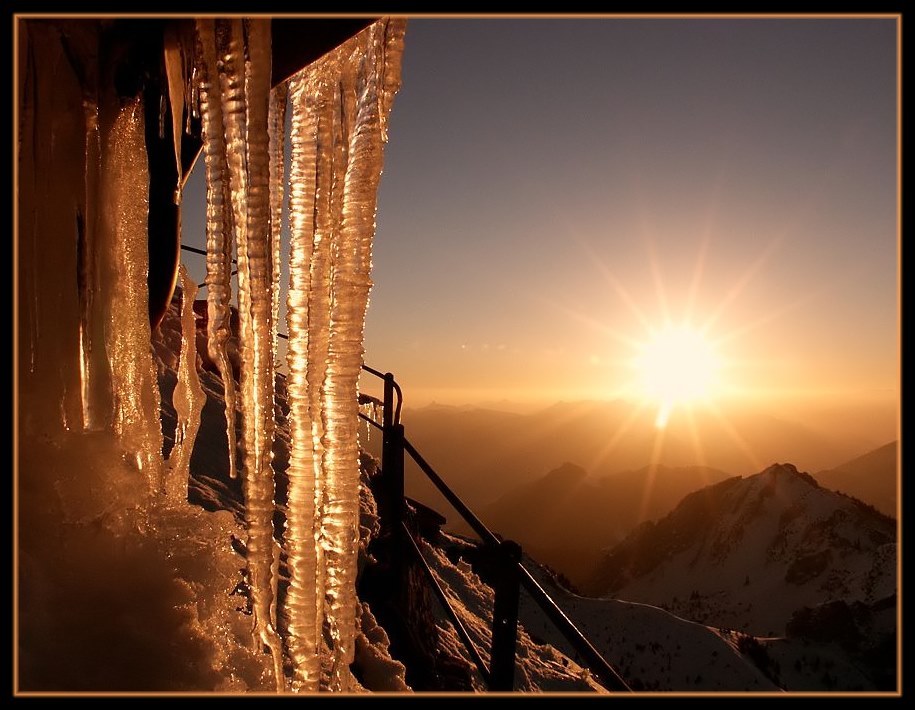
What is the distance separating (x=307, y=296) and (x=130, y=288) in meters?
0.55

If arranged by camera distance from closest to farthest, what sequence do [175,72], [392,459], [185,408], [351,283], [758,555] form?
1. [175,72]
2. [351,283]
3. [185,408]
4. [392,459]
5. [758,555]

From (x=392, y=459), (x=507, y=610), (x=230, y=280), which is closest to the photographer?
(x=230, y=280)

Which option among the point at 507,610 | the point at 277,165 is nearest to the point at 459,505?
the point at 507,610

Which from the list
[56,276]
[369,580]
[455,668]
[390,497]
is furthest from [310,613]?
[455,668]

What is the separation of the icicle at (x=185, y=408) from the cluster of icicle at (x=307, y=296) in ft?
0.54

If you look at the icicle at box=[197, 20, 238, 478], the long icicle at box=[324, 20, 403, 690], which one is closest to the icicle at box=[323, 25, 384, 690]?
the long icicle at box=[324, 20, 403, 690]

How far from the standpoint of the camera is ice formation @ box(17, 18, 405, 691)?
1.54 metres

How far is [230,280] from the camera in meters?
1.71

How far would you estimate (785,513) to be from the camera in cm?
2567

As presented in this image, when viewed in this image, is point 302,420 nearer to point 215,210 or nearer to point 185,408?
point 185,408

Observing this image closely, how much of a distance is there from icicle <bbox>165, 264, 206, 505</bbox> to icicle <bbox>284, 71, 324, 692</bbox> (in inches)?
13.2

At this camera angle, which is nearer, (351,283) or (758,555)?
(351,283)

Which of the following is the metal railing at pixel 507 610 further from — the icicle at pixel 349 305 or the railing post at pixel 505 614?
the icicle at pixel 349 305

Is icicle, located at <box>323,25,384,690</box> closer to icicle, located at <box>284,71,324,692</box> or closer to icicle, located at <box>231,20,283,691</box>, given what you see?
icicle, located at <box>284,71,324,692</box>
